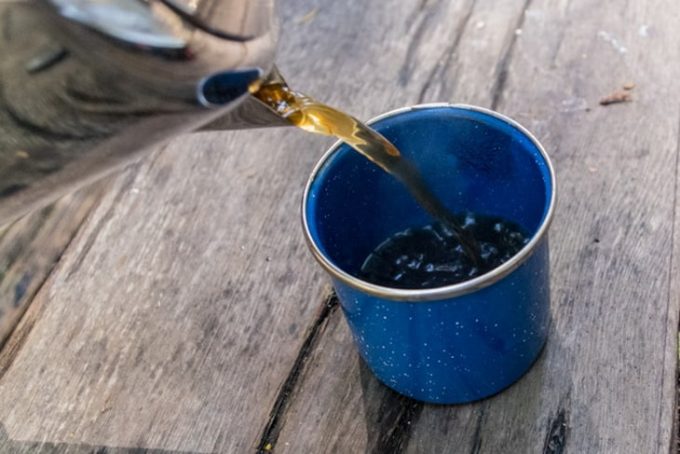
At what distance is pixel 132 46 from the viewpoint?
1.25ft

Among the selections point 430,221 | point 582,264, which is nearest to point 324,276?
point 430,221

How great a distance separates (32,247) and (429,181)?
15.1 inches

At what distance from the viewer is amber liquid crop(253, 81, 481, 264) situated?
526 mm

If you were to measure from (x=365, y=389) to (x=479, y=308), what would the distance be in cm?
15

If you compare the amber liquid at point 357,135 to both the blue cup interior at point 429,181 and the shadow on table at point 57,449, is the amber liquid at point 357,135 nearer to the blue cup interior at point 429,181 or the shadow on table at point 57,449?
the blue cup interior at point 429,181

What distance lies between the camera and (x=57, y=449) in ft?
2.25

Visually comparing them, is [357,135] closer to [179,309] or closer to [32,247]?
[179,309]

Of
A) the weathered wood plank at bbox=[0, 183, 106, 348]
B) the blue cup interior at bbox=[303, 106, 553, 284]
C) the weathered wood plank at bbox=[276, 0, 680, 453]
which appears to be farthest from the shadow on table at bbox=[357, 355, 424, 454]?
the weathered wood plank at bbox=[0, 183, 106, 348]

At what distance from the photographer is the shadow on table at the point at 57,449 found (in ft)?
2.22

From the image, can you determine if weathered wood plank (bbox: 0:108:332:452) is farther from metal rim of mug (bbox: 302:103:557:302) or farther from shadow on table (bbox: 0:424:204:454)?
metal rim of mug (bbox: 302:103:557:302)

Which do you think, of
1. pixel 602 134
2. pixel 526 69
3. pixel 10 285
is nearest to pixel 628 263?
pixel 602 134

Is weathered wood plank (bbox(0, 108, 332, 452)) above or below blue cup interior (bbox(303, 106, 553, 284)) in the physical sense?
below

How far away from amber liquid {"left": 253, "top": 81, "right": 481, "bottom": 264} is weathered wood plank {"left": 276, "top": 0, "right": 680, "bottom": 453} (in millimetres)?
106

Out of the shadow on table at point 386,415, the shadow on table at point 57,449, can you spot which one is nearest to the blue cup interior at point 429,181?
the shadow on table at point 386,415
